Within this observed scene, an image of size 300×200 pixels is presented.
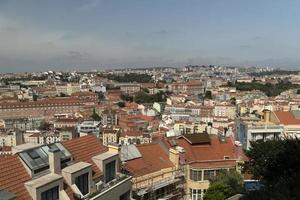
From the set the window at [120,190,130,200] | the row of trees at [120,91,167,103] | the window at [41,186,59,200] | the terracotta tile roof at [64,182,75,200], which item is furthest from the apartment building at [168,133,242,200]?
the row of trees at [120,91,167,103]

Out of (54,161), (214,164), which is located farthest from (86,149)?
(214,164)

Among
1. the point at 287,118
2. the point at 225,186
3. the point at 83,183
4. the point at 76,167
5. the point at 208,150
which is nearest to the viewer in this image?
the point at 76,167

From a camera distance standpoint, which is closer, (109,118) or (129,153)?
(129,153)

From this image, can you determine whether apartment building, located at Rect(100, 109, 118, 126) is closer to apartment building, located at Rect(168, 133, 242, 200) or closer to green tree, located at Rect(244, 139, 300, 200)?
apartment building, located at Rect(168, 133, 242, 200)

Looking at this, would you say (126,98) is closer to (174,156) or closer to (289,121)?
(289,121)

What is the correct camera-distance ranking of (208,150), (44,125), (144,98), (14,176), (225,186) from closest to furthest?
(14,176), (225,186), (208,150), (44,125), (144,98)

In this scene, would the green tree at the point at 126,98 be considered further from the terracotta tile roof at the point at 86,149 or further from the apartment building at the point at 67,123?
the terracotta tile roof at the point at 86,149
